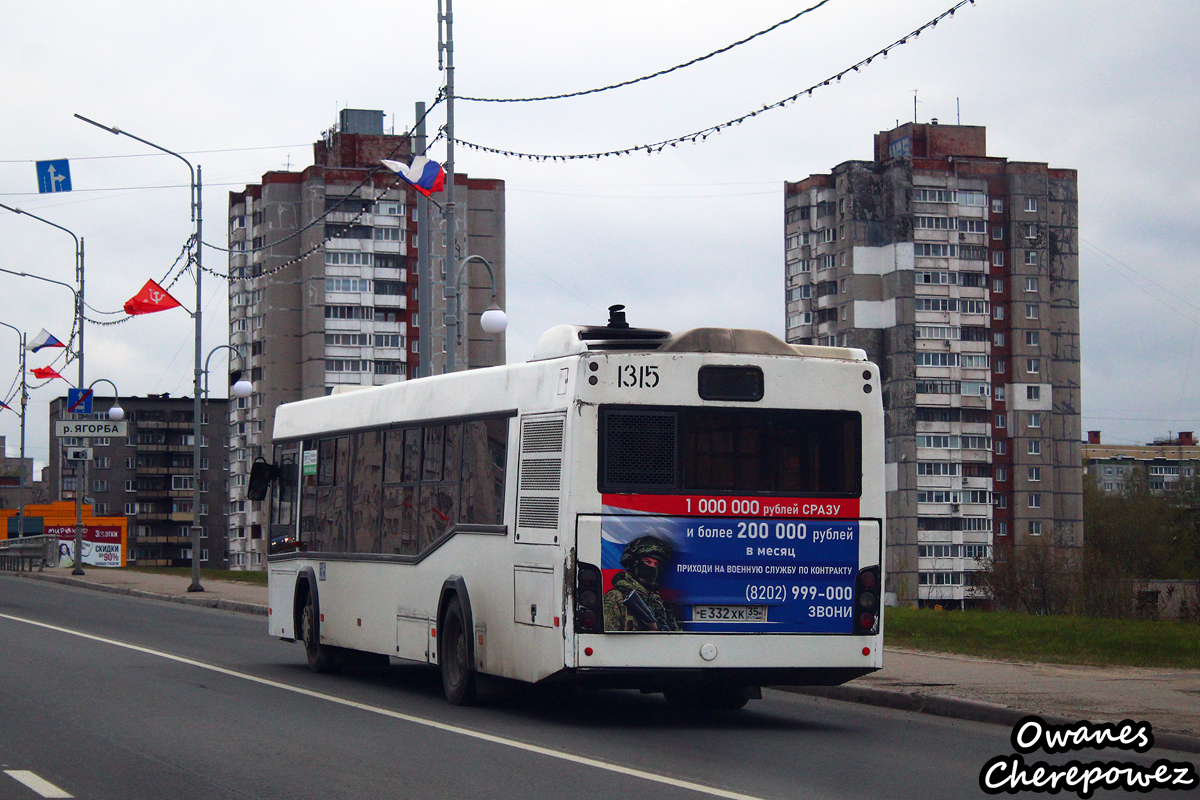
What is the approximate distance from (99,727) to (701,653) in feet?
14.3

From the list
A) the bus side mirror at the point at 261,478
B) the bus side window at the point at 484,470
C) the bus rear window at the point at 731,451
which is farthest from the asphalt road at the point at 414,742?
the bus side mirror at the point at 261,478

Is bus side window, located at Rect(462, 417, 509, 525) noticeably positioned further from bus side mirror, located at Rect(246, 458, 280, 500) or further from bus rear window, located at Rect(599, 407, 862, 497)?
bus side mirror, located at Rect(246, 458, 280, 500)

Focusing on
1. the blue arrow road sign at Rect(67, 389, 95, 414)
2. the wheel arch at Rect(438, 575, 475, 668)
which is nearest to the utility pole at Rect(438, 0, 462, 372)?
the wheel arch at Rect(438, 575, 475, 668)

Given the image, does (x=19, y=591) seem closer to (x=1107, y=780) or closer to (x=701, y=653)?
(x=701, y=653)

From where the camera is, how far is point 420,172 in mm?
25641

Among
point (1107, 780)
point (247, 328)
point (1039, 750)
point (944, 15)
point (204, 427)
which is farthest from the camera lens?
point (204, 427)

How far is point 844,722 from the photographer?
13.0 metres

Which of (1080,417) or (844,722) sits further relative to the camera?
(1080,417)

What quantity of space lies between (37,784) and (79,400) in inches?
1569

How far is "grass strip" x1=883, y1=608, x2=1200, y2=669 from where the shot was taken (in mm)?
17172

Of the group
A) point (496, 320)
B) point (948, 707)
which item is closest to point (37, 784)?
point (948, 707)

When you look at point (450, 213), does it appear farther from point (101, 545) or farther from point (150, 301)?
point (101, 545)

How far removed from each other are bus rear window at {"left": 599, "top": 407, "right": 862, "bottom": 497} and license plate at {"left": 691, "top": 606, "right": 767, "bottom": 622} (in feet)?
2.87

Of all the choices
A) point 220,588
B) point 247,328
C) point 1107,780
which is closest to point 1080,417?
point 247,328
